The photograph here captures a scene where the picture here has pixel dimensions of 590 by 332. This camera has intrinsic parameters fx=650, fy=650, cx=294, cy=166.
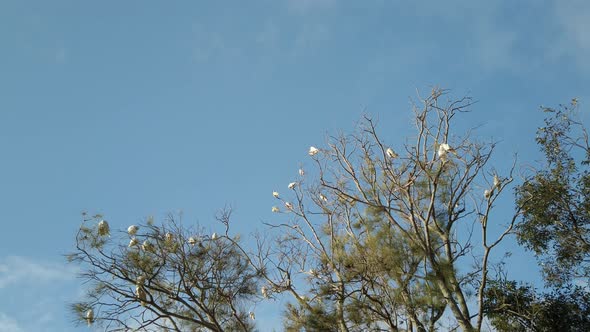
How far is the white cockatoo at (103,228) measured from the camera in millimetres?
5305

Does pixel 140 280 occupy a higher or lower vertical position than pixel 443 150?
lower

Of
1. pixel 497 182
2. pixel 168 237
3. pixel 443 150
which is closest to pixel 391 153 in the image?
pixel 443 150

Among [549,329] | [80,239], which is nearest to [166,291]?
[80,239]

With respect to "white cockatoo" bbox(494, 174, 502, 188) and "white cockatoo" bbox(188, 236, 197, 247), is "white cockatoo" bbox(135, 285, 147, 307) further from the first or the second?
"white cockatoo" bbox(494, 174, 502, 188)

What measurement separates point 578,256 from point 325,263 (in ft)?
9.50

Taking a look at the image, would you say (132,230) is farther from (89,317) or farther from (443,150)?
(443,150)

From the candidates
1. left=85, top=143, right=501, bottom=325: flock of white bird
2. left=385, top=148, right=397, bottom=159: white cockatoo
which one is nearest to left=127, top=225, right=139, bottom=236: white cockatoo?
left=85, top=143, right=501, bottom=325: flock of white bird

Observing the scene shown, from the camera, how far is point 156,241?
5.61 meters

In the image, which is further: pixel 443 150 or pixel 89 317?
pixel 443 150

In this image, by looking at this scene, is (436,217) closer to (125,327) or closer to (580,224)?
(580,224)

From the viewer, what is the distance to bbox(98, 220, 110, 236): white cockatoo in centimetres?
530

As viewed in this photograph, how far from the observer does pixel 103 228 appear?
532 centimetres

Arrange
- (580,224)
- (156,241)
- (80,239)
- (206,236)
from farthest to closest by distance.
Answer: (580,224) → (206,236) → (156,241) → (80,239)

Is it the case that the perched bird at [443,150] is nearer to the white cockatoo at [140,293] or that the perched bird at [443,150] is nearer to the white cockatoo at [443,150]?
the white cockatoo at [443,150]
